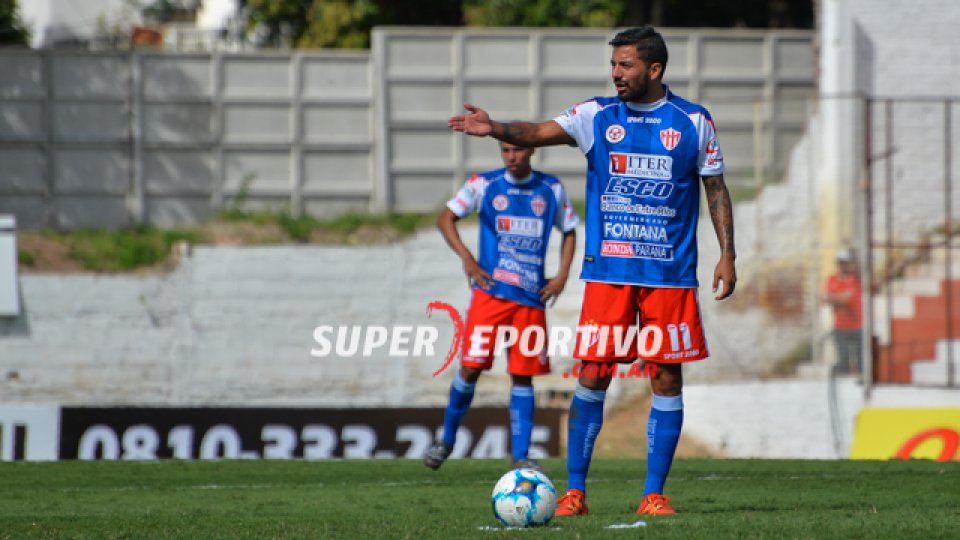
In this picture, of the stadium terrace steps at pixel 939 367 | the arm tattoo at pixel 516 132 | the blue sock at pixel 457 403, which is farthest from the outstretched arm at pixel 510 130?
the stadium terrace steps at pixel 939 367

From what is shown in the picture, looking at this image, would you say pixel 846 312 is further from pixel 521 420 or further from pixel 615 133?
pixel 615 133

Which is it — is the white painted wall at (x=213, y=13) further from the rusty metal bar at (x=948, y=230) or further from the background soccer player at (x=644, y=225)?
the background soccer player at (x=644, y=225)

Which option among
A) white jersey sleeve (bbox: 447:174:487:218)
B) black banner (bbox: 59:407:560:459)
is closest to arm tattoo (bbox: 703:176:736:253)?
white jersey sleeve (bbox: 447:174:487:218)

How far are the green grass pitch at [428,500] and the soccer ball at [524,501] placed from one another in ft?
0.32

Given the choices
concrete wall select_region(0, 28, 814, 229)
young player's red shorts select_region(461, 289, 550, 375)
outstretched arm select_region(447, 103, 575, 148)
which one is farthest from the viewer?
concrete wall select_region(0, 28, 814, 229)

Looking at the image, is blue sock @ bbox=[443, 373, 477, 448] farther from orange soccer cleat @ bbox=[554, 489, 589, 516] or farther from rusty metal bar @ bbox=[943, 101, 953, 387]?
rusty metal bar @ bbox=[943, 101, 953, 387]

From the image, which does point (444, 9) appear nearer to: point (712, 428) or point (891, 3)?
point (891, 3)

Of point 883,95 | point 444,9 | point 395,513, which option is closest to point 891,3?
point 883,95

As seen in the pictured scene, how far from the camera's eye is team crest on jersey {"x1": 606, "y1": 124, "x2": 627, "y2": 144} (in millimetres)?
6707

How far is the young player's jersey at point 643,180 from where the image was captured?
669 cm

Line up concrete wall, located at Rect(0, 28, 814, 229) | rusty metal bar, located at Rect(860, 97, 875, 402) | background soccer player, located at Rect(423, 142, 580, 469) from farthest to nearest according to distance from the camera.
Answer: concrete wall, located at Rect(0, 28, 814, 229)
rusty metal bar, located at Rect(860, 97, 875, 402)
background soccer player, located at Rect(423, 142, 580, 469)

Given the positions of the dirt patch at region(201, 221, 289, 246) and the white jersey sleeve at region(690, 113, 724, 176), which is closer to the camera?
the white jersey sleeve at region(690, 113, 724, 176)

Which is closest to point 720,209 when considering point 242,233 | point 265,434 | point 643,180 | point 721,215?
point 721,215

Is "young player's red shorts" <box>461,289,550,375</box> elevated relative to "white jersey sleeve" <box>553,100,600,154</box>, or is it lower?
lower
